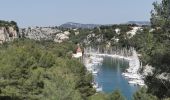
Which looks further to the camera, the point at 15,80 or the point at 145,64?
the point at 15,80

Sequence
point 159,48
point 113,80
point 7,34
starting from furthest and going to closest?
1. point 7,34
2. point 113,80
3. point 159,48

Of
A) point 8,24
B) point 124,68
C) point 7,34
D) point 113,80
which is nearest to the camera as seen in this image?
point 113,80

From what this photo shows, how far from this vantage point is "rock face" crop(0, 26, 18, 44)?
130 metres

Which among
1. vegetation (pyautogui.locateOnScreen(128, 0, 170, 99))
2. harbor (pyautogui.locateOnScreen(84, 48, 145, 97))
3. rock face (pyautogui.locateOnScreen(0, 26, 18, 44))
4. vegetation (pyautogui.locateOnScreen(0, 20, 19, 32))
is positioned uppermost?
vegetation (pyautogui.locateOnScreen(128, 0, 170, 99))

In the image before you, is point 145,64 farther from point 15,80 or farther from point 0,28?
point 0,28

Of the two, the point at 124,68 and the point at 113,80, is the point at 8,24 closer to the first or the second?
the point at 124,68

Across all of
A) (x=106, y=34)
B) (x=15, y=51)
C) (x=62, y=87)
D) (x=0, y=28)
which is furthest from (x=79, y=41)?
(x=62, y=87)

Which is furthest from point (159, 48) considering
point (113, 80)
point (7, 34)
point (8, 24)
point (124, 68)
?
point (8, 24)

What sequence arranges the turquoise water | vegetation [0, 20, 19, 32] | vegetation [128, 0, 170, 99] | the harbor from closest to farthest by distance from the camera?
vegetation [128, 0, 170, 99]
the turquoise water
the harbor
vegetation [0, 20, 19, 32]

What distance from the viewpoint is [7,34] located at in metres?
135

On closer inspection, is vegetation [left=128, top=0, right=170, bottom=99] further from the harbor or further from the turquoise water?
the turquoise water

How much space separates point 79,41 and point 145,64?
6459 inches

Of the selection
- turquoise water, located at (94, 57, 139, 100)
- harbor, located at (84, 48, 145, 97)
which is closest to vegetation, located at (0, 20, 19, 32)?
harbor, located at (84, 48, 145, 97)

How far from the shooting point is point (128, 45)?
15112 cm
